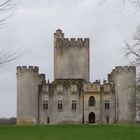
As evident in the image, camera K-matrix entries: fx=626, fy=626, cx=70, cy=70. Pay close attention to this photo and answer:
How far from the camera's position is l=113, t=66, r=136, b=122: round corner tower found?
3344 inches

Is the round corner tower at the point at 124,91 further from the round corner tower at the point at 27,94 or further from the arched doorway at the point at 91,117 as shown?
the round corner tower at the point at 27,94

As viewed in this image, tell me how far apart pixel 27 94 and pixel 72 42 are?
11712 mm

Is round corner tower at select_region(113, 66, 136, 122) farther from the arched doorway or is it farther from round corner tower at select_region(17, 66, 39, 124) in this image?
round corner tower at select_region(17, 66, 39, 124)

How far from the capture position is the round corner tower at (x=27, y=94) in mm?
86125

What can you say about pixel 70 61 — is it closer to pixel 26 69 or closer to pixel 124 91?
pixel 26 69

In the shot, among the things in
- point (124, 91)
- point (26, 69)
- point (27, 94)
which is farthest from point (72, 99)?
point (26, 69)

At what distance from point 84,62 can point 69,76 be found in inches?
120

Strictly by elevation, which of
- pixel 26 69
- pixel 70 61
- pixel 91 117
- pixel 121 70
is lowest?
pixel 91 117

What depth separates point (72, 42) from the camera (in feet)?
309

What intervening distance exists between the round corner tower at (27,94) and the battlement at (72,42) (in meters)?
6.44

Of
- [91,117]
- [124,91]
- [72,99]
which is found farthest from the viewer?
[91,117]

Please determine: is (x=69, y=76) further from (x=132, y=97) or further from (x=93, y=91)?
(x=132, y=97)

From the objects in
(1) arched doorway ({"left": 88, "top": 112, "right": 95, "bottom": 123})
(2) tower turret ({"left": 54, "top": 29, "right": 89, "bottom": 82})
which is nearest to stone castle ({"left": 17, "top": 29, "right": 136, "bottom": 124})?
(1) arched doorway ({"left": 88, "top": 112, "right": 95, "bottom": 123})

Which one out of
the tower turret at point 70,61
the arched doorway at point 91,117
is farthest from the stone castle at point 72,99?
the tower turret at point 70,61
